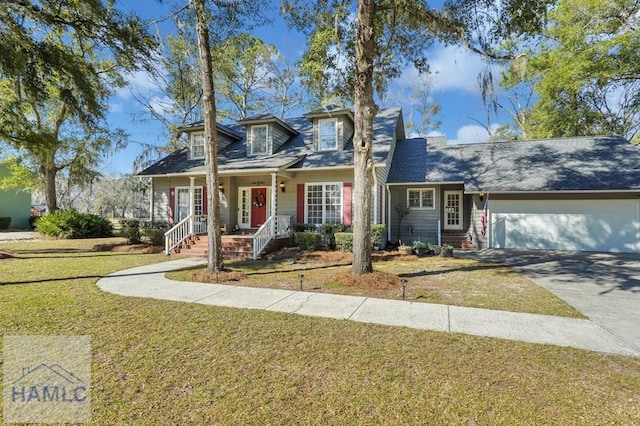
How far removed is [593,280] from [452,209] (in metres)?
7.53

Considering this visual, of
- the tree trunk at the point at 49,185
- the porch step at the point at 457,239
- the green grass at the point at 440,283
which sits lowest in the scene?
the green grass at the point at 440,283

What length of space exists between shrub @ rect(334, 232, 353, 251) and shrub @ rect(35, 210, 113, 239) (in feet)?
45.6

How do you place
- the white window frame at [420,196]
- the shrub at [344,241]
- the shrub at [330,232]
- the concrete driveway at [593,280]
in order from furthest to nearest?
1. the white window frame at [420,196]
2. the shrub at [330,232]
3. the shrub at [344,241]
4. the concrete driveway at [593,280]

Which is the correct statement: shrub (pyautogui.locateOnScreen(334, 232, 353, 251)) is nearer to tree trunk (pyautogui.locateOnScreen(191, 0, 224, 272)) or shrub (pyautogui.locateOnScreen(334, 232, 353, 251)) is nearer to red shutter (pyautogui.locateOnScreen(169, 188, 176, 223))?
tree trunk (pyautogui.locateOnScreen(191, 0, 224, 272))

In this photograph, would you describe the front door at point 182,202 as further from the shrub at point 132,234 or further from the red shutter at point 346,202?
the red shutter at point 346,202

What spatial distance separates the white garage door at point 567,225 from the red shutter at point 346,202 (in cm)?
611

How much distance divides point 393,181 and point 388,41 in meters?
6.34

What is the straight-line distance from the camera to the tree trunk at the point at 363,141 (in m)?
7.08

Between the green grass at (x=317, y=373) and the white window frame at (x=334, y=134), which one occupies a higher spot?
the white window frame at (x=334, y=134)

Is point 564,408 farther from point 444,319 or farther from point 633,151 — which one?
point 633,151

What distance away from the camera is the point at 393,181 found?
567 inches

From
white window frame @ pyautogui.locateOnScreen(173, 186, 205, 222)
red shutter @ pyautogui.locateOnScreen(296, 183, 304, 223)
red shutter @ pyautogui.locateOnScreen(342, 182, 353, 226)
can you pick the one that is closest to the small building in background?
white window frame @ pyautogui.locateOnScreen(173, 186, 205, 222)

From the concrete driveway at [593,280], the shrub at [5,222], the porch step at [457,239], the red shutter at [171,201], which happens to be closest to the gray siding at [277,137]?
the red shutter at [171,201]

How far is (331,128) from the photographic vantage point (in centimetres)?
1404
